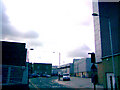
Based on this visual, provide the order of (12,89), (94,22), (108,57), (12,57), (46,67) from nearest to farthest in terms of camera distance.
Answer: (12,89), (108,57), (12,57), (94,22), (46,67)

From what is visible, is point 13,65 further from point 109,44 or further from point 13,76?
point 109,44

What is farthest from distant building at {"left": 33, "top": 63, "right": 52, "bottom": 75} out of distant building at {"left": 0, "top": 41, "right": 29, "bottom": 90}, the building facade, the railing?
the building facade

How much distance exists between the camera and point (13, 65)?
2714cm

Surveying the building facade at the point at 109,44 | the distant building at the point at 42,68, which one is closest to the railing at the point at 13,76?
the building facade at the point at 109,44

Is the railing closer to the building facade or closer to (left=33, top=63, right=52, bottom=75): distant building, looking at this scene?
the building facade

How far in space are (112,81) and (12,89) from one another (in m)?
13.1

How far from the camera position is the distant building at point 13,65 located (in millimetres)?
21562

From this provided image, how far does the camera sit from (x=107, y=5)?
24250mm

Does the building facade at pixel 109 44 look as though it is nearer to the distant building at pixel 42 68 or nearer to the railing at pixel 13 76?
the railing at pixel 13 76

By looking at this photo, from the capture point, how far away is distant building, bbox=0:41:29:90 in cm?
2156

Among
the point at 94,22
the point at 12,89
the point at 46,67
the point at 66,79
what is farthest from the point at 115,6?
the point at 46,67

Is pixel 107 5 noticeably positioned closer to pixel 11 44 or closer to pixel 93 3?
pixel 93 3

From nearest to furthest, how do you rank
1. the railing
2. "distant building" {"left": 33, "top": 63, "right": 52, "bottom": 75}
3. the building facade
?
the building facade < the railing < "distant building" {"left": 33, "top": 63, "right": 52, "bottom": 75}

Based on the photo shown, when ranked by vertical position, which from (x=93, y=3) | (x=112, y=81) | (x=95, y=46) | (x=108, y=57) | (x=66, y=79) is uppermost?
(x=93, y=3)
